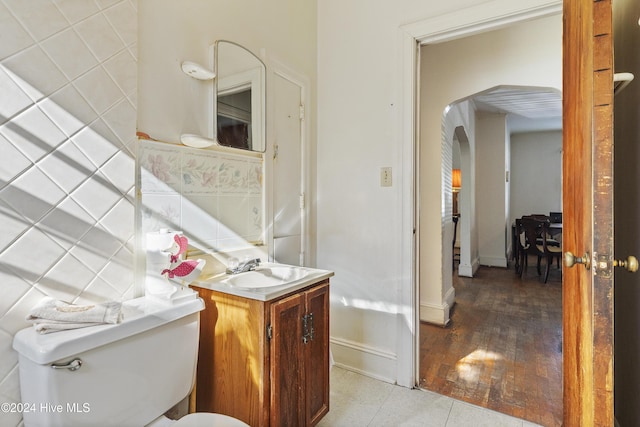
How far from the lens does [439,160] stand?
322cm

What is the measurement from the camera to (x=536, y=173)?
7.51m

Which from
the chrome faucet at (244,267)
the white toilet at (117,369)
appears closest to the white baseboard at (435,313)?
the chrome faucet at (244,267)

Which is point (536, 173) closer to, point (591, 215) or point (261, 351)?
point (591, 215)

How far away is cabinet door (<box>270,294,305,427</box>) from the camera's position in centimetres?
130

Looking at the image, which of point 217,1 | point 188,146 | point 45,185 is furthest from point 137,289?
point 217,1

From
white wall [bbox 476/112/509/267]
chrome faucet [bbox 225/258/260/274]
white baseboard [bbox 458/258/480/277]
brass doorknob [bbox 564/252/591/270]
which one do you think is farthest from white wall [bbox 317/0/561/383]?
white wall [bbox 476/112/509/267]

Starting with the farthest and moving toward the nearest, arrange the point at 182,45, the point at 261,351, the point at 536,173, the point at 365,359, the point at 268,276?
the point at 536,173
the point at 365,359
the point at 268,276
the point at 182,45
the point at 261,351

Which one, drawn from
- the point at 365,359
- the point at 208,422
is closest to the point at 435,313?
the point at 365,359

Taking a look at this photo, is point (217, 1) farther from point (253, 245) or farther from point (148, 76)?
point (253, 245)

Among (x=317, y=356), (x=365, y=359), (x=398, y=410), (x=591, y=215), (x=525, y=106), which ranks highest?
(x=525, y=106)

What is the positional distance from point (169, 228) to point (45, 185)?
47 cm

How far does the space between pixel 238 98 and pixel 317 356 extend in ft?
4.47

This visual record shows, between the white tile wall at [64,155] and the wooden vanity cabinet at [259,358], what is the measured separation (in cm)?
40

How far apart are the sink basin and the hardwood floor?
1167 mm
